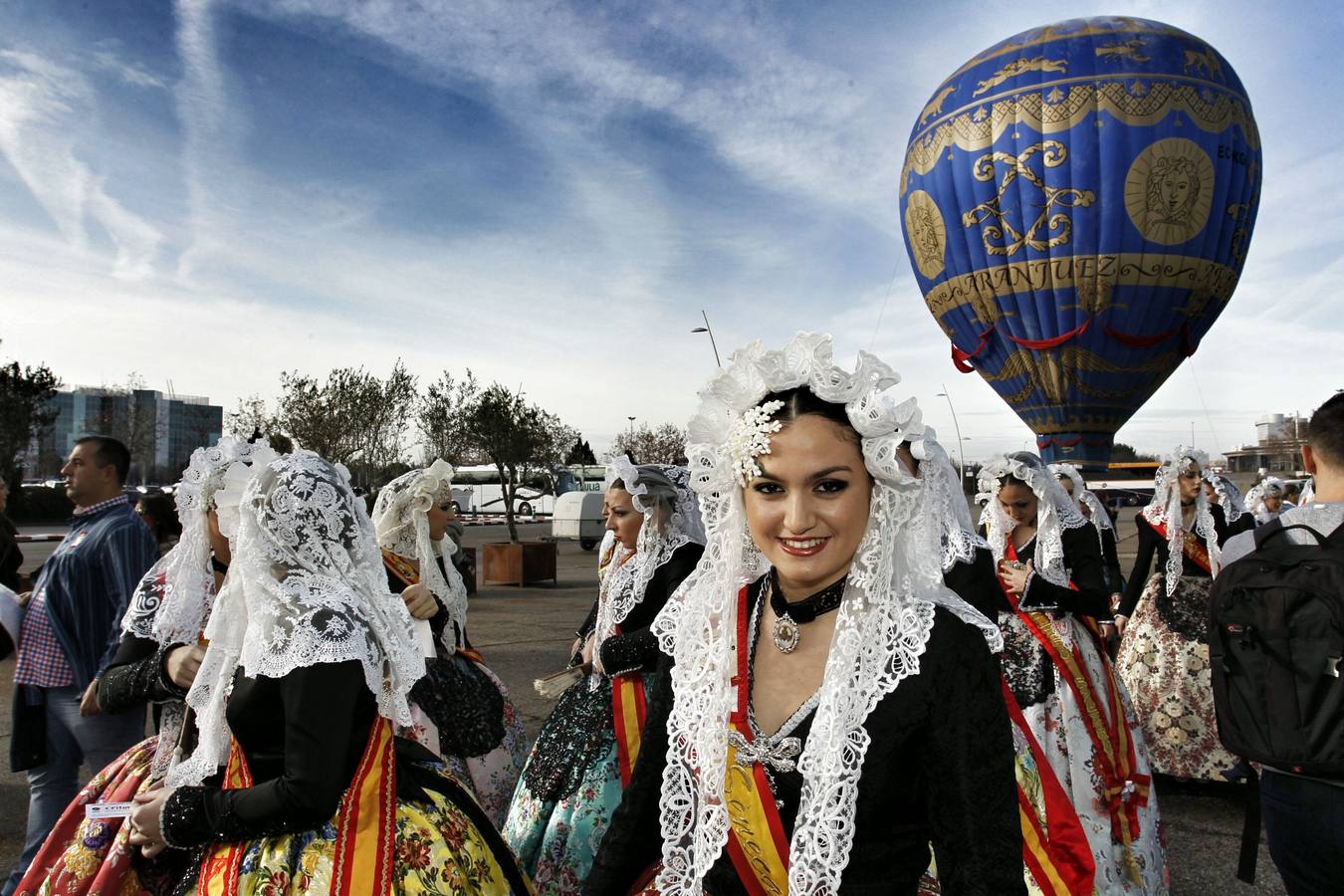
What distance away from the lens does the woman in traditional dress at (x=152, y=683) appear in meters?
2.52

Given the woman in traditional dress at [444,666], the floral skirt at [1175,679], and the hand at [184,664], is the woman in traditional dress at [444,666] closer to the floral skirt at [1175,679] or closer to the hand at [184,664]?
the hand at [184,664]

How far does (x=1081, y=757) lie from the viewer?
4.39m

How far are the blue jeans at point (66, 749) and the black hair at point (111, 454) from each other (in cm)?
111

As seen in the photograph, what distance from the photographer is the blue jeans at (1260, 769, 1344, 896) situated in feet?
8.30

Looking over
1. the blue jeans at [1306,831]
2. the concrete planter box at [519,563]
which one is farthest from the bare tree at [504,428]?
the blue jeans at [1306,831]

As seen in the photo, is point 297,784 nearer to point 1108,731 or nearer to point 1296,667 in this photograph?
point 1296,667

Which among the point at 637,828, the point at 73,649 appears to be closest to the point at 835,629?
the point at 637,828

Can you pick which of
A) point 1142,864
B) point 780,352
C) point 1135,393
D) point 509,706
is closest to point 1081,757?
point 1142,864

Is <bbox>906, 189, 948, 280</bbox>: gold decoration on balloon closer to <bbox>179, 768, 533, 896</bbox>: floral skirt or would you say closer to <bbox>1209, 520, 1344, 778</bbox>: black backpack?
<bbox>1209, 520, 1344, 778</bbox>: black backpack

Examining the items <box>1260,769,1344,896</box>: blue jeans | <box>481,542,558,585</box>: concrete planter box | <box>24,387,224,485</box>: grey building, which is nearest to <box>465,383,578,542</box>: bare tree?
<box>481,542,558,585</box>: concrete planter box

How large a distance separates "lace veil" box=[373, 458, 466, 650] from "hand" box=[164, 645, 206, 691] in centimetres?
216

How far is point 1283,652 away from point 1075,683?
1978mm

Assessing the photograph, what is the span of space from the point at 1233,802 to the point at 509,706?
184 inches

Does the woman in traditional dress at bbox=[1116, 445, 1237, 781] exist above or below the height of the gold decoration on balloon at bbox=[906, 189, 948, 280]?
below
